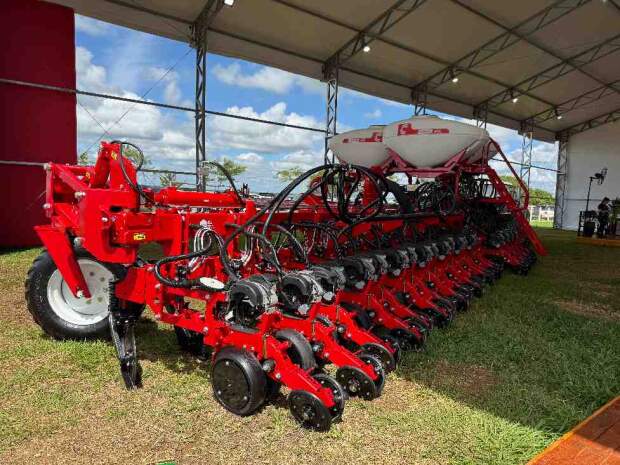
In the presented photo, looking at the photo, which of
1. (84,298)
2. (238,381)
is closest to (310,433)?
(238,381)

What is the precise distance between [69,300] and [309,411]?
89.8 inches

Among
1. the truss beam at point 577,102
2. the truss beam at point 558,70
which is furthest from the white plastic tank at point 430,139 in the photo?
the truss beam at point 577,102

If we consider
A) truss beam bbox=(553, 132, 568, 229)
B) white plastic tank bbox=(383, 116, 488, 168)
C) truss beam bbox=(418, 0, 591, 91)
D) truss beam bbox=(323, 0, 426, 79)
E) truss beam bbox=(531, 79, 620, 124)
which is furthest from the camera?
truss beam bbox=(553, 132, 568, 229)

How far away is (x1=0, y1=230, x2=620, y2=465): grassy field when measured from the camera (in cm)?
212

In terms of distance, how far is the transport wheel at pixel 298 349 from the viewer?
2.41 meters

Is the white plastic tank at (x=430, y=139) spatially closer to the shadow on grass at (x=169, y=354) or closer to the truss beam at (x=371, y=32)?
the truss beam at (x=371, y=32)

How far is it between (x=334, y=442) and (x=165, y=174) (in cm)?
867

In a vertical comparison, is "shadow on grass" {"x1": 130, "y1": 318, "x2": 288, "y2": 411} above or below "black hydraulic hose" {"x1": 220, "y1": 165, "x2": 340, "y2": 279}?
below

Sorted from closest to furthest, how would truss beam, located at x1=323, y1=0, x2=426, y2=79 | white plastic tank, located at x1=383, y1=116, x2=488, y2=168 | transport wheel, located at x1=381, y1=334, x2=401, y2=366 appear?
1. transport wheel, located at x1=381, y1=334, x2=401, y2=366
2. white plastic tank, located at x1=383, y1=116, x2=488, y2=168
3. truss beam, located at x1=323, y1=0, x2=426, y2=79

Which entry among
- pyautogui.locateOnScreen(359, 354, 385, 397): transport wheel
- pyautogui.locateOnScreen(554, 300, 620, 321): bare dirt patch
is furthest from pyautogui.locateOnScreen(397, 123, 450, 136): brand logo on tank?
pyautogui.locateOnScreen(359, 354, 385, 397): transport wheel

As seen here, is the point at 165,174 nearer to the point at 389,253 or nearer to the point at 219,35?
the point at 219,35

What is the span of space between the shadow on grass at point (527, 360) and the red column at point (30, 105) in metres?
7.93

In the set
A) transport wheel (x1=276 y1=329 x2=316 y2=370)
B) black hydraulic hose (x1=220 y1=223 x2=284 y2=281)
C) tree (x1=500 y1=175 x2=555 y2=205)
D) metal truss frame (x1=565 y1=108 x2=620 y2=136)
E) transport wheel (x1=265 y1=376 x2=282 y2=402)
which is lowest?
transport wheel (x1=265 y1=376 x2=282 y2=402)

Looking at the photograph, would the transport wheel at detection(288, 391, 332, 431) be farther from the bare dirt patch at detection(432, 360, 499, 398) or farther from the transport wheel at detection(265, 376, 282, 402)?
the bare dirt patch at detection(432, 360, 499, 398)
